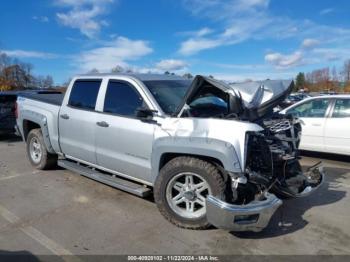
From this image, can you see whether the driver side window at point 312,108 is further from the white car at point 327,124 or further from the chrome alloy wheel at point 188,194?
the chrome alloy wheel at point 188,194

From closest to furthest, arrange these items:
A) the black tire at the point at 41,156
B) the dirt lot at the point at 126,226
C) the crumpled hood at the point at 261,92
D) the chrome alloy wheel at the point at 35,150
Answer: the dirt lot at the point at 126,226 < the crumpled hood at the point at 261,92 < the black tire at the point at 41,156 < the chrome alloy wheel at the point at 35,150

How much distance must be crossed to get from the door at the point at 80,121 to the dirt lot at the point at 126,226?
660 mm

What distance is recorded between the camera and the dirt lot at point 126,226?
361 cm

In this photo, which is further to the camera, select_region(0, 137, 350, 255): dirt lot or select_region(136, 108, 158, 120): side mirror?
select_region(136, 108, 158, 120): side mirror

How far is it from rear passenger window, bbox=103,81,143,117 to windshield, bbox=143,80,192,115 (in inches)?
9.4

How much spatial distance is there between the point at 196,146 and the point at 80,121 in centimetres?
238

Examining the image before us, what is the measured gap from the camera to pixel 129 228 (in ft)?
13.4

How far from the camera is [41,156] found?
21.6 ft

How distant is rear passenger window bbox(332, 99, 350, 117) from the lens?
24.6 feet

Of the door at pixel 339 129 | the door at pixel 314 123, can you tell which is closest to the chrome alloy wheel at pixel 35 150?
the door at pixel 314 123

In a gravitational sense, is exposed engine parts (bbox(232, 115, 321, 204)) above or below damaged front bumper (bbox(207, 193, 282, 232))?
above

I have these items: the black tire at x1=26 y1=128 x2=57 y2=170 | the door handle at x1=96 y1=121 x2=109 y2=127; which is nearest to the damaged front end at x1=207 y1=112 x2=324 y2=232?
the door handle at x1=96 y1=121 x2=109 y2=127

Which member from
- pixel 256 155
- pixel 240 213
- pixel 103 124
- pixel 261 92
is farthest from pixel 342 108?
pixel 103 124

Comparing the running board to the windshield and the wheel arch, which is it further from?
the windshield
